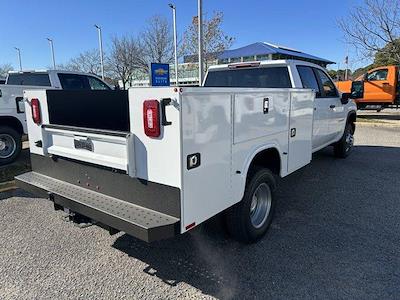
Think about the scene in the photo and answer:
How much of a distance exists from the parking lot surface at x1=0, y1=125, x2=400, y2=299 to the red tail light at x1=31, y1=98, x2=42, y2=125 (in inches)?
53.3

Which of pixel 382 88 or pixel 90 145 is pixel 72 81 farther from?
pixel 382 88

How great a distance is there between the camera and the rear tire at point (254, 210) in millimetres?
3270

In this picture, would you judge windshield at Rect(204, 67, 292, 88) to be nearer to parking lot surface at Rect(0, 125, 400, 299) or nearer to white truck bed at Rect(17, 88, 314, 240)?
white truck bed at Rect(17, 88, 314, 240)

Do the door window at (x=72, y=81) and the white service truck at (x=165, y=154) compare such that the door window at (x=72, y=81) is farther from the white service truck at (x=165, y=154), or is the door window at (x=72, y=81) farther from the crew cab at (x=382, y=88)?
the crew cab at (x=382, y=88)

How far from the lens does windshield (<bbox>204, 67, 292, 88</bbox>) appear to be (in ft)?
16.3

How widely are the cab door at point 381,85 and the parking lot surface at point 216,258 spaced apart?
13.6 m

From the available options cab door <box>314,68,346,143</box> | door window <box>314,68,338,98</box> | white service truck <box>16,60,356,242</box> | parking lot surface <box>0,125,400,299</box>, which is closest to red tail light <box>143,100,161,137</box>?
white service truck <box>16,60,356,242</box>

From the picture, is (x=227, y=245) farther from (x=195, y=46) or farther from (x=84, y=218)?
(x=195, y=46)

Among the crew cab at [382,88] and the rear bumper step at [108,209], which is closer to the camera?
the rear bumper step at [108,209]

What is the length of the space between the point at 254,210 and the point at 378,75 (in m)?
16.3

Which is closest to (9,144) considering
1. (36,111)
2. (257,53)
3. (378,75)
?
(36,111)

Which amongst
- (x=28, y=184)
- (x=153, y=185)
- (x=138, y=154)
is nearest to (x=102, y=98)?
(x=138, y=154)

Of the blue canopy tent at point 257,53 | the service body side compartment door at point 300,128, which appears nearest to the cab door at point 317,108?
the service body side compartment door at point 300,128

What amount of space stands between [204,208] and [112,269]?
122 cm
